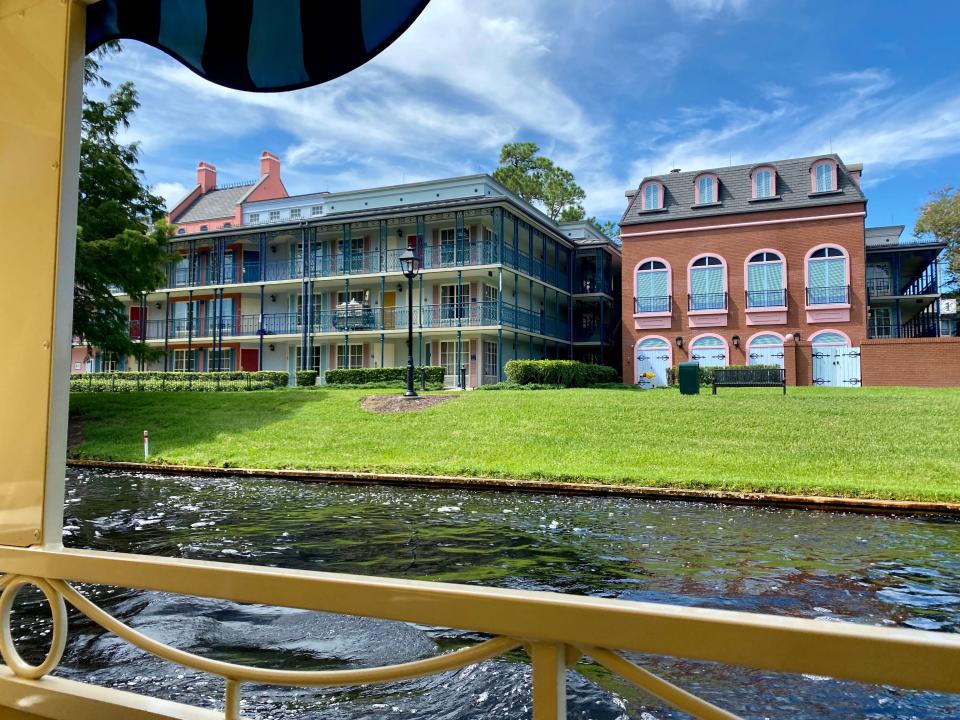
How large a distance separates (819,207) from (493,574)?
1052 inches

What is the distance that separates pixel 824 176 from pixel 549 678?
3108cm

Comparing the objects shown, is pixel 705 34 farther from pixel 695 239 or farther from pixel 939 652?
pixel 695 239

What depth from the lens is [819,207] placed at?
26.9 meters

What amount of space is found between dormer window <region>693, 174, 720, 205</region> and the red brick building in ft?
0.15

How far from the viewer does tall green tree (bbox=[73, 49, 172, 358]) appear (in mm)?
17906

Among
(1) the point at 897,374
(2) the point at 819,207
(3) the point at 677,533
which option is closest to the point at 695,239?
(2) the point at 819,207

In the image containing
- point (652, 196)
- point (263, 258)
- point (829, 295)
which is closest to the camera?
point (829, 295)

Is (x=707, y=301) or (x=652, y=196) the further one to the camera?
(x=652, y=196)

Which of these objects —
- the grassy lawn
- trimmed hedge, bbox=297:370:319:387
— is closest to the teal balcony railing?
trimmed hedge, bbox=297:370:319:387

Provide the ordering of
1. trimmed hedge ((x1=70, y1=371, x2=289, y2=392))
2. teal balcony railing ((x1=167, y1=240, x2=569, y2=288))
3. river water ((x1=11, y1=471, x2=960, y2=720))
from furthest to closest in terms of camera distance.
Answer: teal balcony railing ((x1=167, y1=240, x2=569, y2=288)) → trimmed hedge ((x1=70, y1=371, x2=289, y2=392)) → river water ((x1=11, y1=471, x2=960, y2=720))

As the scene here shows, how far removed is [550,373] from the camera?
77.0 feet

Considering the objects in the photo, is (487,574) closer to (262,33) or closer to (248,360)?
(262,33)

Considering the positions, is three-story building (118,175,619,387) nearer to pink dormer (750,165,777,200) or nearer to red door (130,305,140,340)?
red door (130,305,140,340)

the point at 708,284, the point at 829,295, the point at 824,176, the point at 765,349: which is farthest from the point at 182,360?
the point at 824,176
